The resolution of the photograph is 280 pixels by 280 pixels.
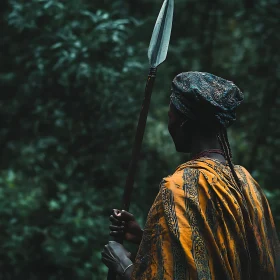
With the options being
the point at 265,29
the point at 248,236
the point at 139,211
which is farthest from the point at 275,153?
the point at 248,236

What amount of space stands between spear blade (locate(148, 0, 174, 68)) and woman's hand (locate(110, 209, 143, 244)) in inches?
28.0

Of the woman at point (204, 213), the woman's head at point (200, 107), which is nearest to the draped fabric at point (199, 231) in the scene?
the woman at point (204, 213)

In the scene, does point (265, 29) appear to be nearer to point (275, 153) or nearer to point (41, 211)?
point (275, 153)

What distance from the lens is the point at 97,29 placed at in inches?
194

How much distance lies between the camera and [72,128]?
525cm

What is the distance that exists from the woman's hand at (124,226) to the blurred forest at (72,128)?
248cm

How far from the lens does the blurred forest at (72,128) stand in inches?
201

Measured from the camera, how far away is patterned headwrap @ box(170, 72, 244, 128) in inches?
91.7

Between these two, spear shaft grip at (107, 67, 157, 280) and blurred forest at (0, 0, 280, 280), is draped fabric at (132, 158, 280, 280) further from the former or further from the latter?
blurred forest at (0, 0, 280, 280)

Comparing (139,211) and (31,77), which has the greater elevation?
(31,77)

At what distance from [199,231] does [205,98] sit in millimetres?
522

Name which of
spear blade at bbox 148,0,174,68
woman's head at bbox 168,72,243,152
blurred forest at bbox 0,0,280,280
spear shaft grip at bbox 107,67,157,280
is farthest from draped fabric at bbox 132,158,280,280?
blurred forest at bbox 0,0,280,280

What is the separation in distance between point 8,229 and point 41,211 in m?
0.43

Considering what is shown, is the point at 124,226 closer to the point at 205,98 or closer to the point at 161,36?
the point at 205,98
